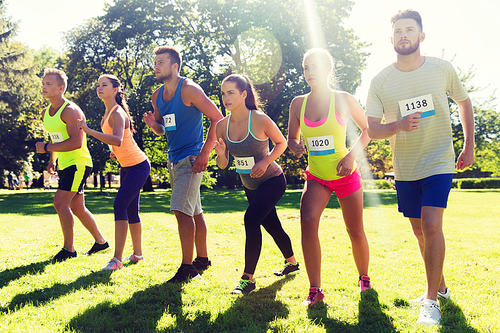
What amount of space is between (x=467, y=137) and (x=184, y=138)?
3004mm

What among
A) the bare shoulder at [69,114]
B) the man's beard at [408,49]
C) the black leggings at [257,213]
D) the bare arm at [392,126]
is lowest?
the black leggings at [257,213]

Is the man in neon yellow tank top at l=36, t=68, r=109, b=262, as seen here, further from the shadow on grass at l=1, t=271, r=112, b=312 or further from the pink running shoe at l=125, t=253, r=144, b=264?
the shadow on grass at l=1, t=271, r=112, b=312

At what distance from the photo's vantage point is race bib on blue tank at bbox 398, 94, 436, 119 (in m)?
3.24

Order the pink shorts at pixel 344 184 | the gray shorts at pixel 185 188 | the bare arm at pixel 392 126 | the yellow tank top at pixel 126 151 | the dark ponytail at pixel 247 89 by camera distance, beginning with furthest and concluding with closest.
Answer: the yellow tank top at pixel 126 151, the gray shorts at pixel 185 188, the dark ponytail at pixel 247 89, the pink shorts at pixel 344 184, the bare arm at pixel 392 126

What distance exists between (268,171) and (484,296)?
248 centimetres

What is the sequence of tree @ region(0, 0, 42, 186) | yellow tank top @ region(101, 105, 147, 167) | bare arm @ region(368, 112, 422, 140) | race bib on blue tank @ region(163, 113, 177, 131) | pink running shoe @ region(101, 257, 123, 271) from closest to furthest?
bare arm @ region(368, 112, 422, 140) → race bib on blue tank @ region(163, 113, 177, 131) → pink running shoe @ region(101, 257, 123, 271) → yellow tank top @ region(101, 105, 147, 167) → tree @ region(0, 0, 42, 186)

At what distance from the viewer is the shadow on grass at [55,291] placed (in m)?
A: 3.43

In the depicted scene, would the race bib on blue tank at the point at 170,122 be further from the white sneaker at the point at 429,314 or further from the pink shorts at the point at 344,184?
the white sneaker at the point at 429,314

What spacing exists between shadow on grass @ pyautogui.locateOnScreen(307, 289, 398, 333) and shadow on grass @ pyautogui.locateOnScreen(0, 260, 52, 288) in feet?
11.0

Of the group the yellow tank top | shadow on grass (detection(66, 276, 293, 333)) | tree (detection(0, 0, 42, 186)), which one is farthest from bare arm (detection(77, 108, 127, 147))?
tree (detection(0, 0, 42, 186))

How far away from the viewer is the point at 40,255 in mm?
5500

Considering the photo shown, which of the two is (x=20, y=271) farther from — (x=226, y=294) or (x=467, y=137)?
(x=467, y=137)

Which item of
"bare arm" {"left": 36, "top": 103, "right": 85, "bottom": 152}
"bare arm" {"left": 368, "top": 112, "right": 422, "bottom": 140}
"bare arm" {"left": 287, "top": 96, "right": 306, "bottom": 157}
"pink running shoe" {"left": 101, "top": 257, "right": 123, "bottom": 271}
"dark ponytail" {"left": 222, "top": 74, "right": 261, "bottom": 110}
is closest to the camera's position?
"bare arm" {"left": 368, "top": 112, "right": 422, "bottom": 140}

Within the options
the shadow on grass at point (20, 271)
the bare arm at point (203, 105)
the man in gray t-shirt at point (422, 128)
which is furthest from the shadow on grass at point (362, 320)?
the shadow on grass at point (20, 271)
